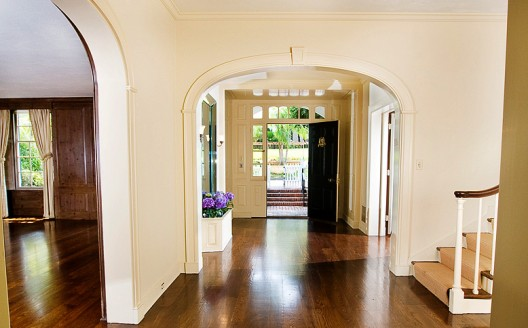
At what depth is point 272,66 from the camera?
11.3 ft

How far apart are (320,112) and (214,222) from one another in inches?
161

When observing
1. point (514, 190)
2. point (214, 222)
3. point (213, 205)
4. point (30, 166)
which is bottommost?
point (214, 222)

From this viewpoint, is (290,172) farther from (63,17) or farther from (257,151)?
(63,17)

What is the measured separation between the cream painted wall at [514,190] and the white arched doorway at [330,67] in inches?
96.4

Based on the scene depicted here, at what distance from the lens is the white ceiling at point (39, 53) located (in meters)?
2.76

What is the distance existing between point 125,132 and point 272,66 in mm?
1942

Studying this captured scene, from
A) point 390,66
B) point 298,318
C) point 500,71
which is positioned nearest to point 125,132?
point 298,318

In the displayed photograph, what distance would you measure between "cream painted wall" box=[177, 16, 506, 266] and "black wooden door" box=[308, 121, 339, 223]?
9.83 feet

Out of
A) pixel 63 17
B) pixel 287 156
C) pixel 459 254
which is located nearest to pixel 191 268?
pixel 459 254

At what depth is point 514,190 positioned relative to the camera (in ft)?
3.19

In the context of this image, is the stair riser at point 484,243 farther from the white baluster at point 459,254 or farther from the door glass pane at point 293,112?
the door glass pane at point 293,112

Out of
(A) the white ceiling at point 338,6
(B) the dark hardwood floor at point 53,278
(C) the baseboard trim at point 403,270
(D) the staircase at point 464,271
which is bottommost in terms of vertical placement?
(B) the dark hardwood floor at point 53,278

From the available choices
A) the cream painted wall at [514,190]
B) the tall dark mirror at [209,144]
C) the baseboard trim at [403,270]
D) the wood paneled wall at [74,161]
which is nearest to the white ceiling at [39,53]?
the wood paneled wall at [74,161]

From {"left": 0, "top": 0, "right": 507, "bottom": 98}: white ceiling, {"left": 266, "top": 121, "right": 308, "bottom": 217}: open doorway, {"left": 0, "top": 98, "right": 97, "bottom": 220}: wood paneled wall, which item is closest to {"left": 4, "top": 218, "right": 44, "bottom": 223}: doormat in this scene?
{"left": 0, "top": 98, "right": 97, "bottom": 220}: wood paneled wall
